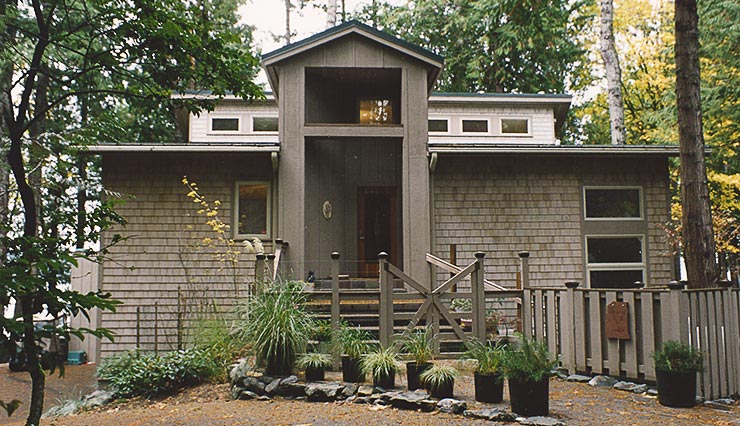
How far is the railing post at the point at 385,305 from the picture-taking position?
8992mm

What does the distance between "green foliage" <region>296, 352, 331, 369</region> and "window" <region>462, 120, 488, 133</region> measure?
973 cm

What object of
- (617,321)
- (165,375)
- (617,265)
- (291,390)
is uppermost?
(617,265)

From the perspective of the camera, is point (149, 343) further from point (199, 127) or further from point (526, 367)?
point (526, 367)

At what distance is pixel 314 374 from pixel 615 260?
8.17 m

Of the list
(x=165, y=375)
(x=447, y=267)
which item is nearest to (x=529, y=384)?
(x=447, y=267)

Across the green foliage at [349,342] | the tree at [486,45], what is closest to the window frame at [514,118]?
the tree at [486,45]

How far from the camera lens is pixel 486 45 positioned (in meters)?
25.0

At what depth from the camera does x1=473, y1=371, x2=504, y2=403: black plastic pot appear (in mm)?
6648

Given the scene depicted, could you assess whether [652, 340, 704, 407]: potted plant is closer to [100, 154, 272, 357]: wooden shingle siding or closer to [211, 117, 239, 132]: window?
[100, 154, 272, 357]: wooden shingle siding

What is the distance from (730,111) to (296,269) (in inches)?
555

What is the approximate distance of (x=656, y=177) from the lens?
13.4 metres

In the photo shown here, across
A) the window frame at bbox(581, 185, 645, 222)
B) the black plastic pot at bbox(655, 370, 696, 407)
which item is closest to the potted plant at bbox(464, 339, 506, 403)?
the black plastic pot at bbox(655, 370, 696, 407)

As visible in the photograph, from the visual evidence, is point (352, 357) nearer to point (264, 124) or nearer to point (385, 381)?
point (385, 381)

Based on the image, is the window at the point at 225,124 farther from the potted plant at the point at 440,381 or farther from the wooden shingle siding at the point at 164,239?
the potted plant at the point at 440,381
